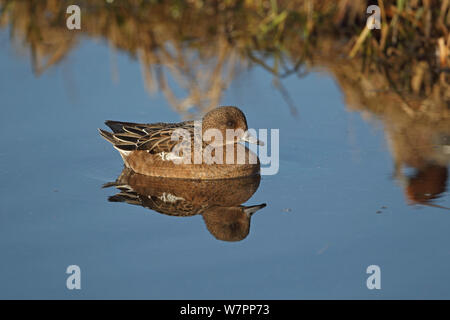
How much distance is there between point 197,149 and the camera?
745 cm

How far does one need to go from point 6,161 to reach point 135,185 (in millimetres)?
1402

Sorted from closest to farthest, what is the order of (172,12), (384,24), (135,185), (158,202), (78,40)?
1. (158,202)
2. (135,185)
3. (384,24)
4. (78,40)
5. (172,12)

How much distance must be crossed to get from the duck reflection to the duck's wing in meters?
0.28

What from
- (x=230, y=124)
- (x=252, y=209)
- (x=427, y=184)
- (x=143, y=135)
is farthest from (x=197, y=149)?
(x=427, y=184)

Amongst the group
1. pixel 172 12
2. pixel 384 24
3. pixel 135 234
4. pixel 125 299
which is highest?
pixel 172 12

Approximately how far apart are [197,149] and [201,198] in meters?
0.71

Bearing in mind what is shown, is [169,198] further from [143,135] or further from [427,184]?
[427,184]

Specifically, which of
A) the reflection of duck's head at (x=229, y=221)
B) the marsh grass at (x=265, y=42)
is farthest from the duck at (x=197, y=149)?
the marsh grass at (x=265, y=42)

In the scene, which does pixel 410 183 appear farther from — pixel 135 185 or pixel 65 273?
pixel 65 273

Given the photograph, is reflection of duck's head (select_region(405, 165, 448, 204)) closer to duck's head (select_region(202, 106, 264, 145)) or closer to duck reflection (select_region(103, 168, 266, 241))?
duck reflection (select_region(103, 168, 266, 241))

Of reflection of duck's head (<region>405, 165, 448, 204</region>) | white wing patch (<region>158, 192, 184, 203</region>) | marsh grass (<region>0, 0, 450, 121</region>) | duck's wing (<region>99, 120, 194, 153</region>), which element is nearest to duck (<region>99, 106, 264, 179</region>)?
Answer: duck's wing (<region>99, 120, 194, 153</region>)

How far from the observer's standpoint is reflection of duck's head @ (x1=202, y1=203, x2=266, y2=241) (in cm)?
596

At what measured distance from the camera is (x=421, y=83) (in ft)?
33.0

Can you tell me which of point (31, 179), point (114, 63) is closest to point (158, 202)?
point (31, 179)
